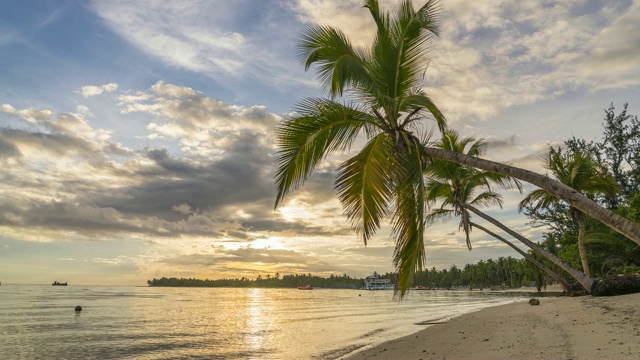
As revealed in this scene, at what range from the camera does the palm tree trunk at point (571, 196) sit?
5.34 meters

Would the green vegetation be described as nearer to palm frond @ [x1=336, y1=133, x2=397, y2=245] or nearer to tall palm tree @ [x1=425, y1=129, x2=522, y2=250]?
tall palm tree @ [x1=425, y1=129, x2=522, y2=250]

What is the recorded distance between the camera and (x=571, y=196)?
18.9 feet

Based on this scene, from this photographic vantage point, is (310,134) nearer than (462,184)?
Yes

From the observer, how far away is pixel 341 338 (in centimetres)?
1600

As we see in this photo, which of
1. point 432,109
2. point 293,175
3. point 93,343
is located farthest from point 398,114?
point 93,343

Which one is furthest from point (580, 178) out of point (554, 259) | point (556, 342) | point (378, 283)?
point (378, 283)

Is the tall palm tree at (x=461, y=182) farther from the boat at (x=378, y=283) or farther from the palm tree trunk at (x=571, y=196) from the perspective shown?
the boat at (x=378, y=283)

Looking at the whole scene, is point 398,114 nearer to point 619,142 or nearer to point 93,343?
point 93,343

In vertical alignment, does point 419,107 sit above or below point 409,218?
above

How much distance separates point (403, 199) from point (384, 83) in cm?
249

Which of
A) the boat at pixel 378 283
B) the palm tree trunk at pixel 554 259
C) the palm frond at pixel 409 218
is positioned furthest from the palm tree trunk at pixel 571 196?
the boat at pixel 378 283

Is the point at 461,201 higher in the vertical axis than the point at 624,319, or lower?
higher

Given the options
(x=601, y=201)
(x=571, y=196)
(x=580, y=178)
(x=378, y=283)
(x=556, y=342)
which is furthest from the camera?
(x=378, y=283)

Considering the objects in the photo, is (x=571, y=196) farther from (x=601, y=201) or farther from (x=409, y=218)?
Answer: (x=601, y=201)
